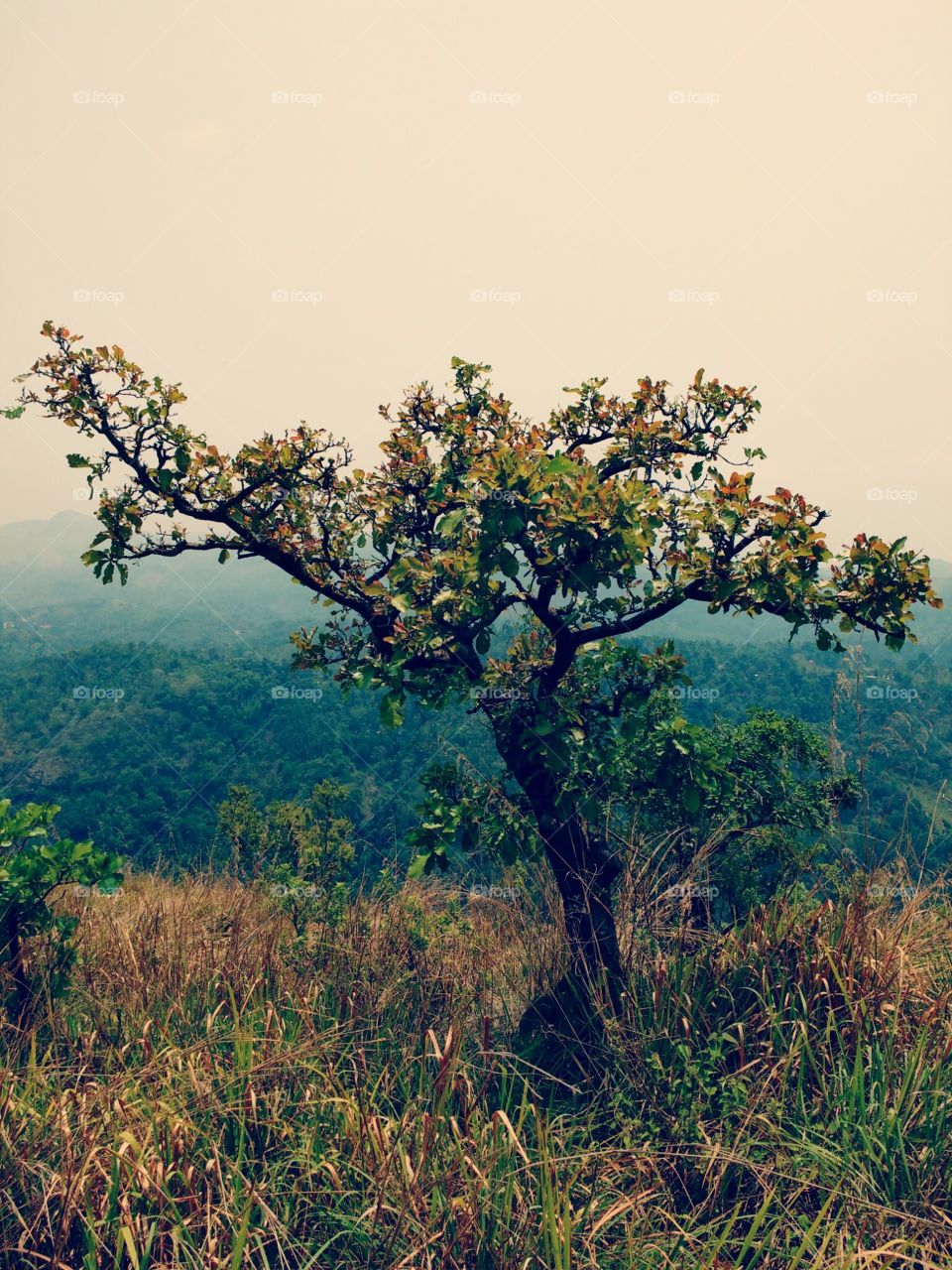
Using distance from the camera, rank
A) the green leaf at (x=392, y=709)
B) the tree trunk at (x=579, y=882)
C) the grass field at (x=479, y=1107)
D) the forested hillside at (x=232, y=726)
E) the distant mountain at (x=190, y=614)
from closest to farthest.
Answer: the grass field at (x=479, y=1107) < the tree trunk at (x=579, y=882) < the green leaf at (x=392, y=709) < the forested hillside at (x=232, y=726) < the distant mountain at (x=190, y=614)

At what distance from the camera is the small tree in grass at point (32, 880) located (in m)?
4.12

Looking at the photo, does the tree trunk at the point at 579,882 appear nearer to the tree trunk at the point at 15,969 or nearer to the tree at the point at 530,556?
the tree at the point at 530,556

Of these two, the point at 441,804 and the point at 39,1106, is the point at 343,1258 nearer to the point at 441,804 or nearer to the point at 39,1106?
the point at 39,1106

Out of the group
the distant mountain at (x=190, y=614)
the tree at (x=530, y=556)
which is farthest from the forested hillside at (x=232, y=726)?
the tree at (x=530, y=556)

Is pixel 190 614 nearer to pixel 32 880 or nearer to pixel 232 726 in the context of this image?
pixel 232 726

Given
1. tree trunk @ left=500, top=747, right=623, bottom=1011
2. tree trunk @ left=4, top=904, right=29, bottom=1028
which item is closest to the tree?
tree trunk @ left=500, top=747, right=623, bottom=1011

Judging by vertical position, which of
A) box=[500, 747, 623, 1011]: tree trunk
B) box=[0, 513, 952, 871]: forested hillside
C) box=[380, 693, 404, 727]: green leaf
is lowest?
box=[0, 513, 952, 871]: forested hillside

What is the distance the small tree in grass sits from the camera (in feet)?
13.5

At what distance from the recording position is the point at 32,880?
424 cm

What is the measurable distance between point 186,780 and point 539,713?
45.3 meters

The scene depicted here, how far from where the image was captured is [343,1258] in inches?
106

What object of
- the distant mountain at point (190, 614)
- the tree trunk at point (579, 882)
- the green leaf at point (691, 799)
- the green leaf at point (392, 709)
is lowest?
the distant mountain at point (190, 614)

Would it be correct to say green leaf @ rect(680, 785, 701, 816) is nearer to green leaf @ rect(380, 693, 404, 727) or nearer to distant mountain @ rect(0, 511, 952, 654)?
green leaf @ rect(380, 693, 404, 727)

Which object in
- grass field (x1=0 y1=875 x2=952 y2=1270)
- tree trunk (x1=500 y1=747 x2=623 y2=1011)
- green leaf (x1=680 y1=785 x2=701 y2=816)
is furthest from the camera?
green leaf (x1=680 y1=785 x2=701 y2=816)
